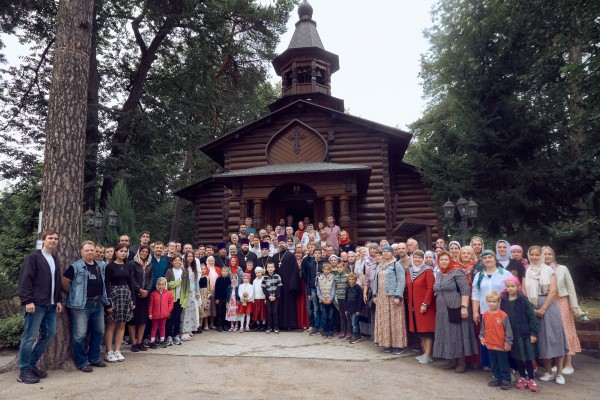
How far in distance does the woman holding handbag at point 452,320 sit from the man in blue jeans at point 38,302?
19.1 ft

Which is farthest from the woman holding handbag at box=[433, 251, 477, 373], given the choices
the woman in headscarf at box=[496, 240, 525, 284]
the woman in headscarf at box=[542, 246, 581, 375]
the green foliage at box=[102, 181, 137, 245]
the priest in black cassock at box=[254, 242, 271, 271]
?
the green foliage at box=[102, 181, 137, 245]

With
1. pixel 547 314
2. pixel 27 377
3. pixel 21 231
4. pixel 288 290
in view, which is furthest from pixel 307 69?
pixel 27 377

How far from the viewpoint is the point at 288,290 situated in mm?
8938

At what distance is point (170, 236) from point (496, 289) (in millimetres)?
23858

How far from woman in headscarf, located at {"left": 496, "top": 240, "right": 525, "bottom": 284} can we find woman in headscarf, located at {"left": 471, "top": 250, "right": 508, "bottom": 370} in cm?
77

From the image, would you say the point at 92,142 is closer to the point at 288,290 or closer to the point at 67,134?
the point at 67,134

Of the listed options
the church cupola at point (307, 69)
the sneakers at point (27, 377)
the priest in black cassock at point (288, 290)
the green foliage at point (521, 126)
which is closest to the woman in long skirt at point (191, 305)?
the priest in black cassock at point (288, 290)

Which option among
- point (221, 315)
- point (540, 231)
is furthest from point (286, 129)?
point (540, 231)

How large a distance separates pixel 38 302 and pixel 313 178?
842 cm

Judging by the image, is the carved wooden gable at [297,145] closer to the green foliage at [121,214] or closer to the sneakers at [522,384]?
the green foliage at [121,214]

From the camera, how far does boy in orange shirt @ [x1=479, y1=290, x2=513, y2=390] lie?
17.4ft

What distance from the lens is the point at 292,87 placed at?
773 inches

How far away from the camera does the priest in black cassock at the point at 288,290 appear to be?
894 centimetres

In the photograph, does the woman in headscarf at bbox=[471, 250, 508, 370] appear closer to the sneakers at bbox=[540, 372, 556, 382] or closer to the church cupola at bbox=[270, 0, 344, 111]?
the sneakers at bbox=[540, 372, 556, 382]
